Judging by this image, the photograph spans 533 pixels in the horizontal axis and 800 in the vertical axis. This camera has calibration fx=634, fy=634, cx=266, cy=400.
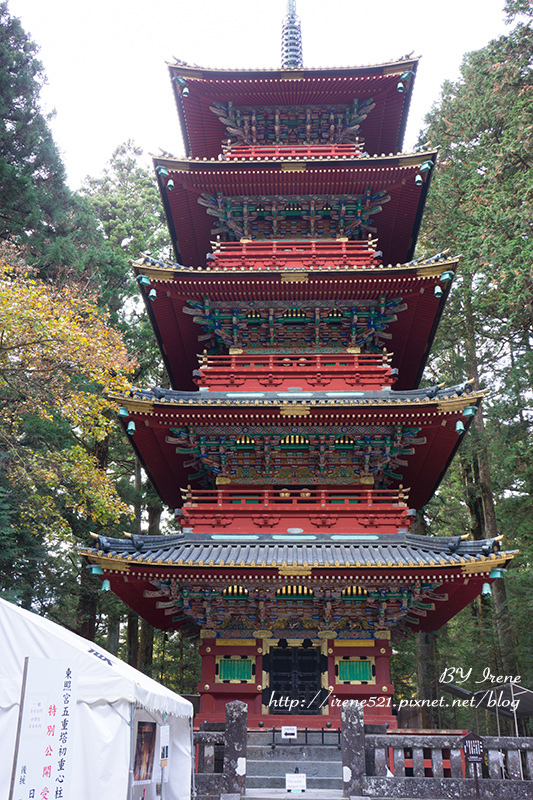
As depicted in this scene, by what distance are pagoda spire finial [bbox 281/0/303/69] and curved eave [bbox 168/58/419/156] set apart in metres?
4.32

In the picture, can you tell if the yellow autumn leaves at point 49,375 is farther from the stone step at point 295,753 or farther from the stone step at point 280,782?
the stone step at point 280,782

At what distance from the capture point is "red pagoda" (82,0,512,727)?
12.9 metres

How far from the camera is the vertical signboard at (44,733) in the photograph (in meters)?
5.23

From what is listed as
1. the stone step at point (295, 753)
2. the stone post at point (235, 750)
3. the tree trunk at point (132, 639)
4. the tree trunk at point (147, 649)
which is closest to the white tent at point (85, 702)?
the stone post at point (235, 750)

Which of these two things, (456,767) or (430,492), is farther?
(430,492)

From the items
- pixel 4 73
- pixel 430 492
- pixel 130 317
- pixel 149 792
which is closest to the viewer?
pixel 149 792

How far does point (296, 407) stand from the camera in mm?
13820

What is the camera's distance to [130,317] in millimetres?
27562

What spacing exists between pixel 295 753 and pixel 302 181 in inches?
509

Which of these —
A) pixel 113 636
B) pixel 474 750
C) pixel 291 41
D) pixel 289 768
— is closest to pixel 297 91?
pixel 291 41

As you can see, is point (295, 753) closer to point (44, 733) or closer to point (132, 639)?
point (44, 733)

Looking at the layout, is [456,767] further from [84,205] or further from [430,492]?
[84,205]

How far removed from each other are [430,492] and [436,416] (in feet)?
15.5

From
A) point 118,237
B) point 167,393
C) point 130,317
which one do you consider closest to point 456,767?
point 167,393
